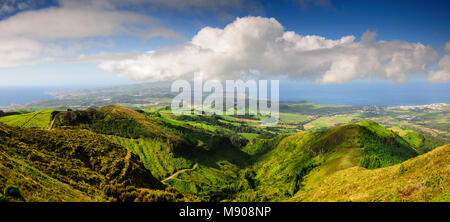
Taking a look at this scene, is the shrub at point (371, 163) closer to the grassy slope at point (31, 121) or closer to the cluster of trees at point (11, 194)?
the cluster of trees at point (11, 194)

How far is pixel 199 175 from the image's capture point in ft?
352

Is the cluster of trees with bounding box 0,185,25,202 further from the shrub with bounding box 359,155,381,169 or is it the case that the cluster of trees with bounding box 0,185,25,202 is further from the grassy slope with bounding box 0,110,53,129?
the grassy slope with bounding box 0,110,53,129

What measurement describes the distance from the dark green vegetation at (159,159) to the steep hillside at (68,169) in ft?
0.56

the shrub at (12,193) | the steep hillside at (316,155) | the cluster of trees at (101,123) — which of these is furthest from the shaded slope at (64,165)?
the steep hillside at (316,155)

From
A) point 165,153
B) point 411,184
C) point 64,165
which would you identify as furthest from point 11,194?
point 165,153

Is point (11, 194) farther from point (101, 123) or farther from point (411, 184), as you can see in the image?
point (101, 123)

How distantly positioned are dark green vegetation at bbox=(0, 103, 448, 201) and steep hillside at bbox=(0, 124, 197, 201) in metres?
0.17

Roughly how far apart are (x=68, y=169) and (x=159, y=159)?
74066 millimetres

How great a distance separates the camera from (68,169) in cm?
3725

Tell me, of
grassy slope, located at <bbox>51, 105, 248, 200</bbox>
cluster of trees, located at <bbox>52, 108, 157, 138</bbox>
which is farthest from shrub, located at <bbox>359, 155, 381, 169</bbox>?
cluster of trees, located at <bbox>52, 108, 157, 138</bbox>

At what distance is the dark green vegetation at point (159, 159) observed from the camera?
3300 cm
